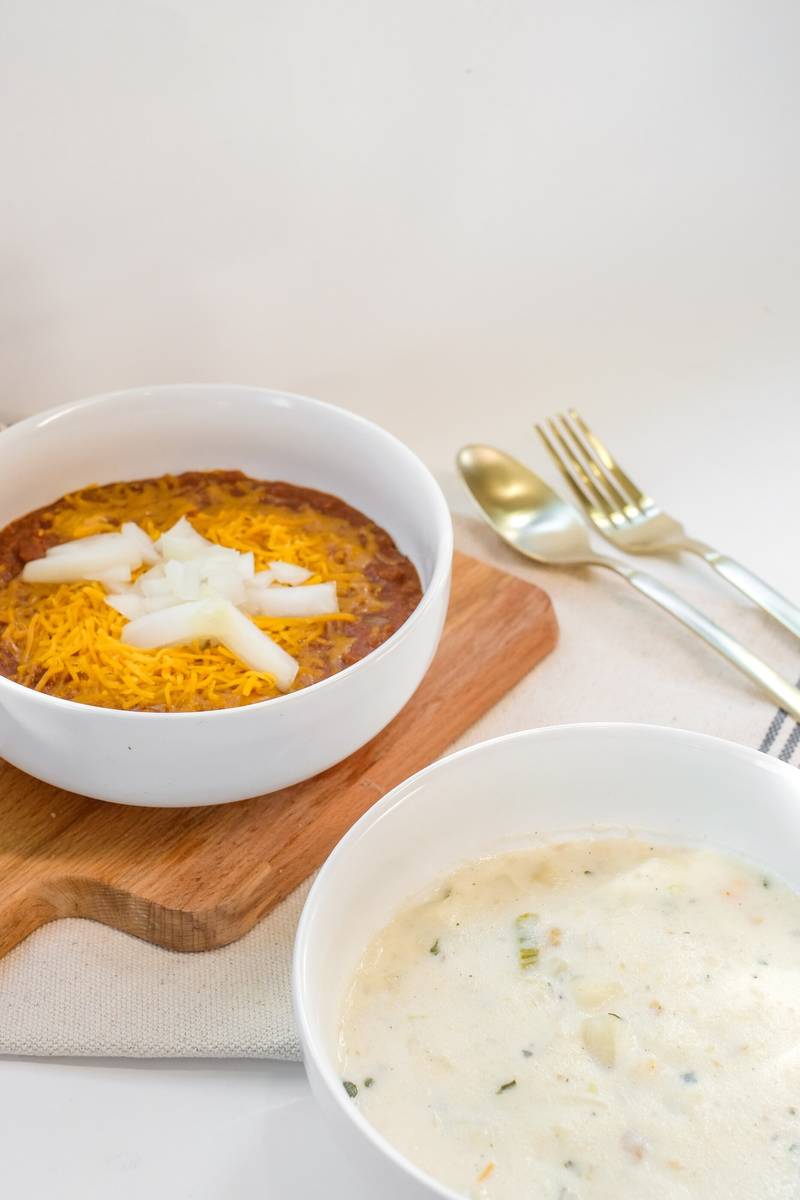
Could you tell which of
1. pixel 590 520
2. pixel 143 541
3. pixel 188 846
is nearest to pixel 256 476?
pixel 143 541

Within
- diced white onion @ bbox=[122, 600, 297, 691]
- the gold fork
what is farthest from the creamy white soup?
the gold fork

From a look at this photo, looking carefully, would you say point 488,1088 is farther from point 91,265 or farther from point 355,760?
point 91,265

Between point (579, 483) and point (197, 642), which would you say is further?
point (579, 483)

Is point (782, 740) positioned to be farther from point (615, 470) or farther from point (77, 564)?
point (77, 564)

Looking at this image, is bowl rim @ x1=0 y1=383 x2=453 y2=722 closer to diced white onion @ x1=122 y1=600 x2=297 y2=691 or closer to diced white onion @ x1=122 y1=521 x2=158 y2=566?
diced white onion @ x1=122 y1=600 x2=297 y2=691

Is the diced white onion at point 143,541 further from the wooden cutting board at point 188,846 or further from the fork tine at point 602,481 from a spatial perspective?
the fork tine at point 602,481

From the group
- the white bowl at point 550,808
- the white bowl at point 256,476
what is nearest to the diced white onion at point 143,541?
the white bowl at point 256,476

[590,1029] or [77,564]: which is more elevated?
[590,1029]
